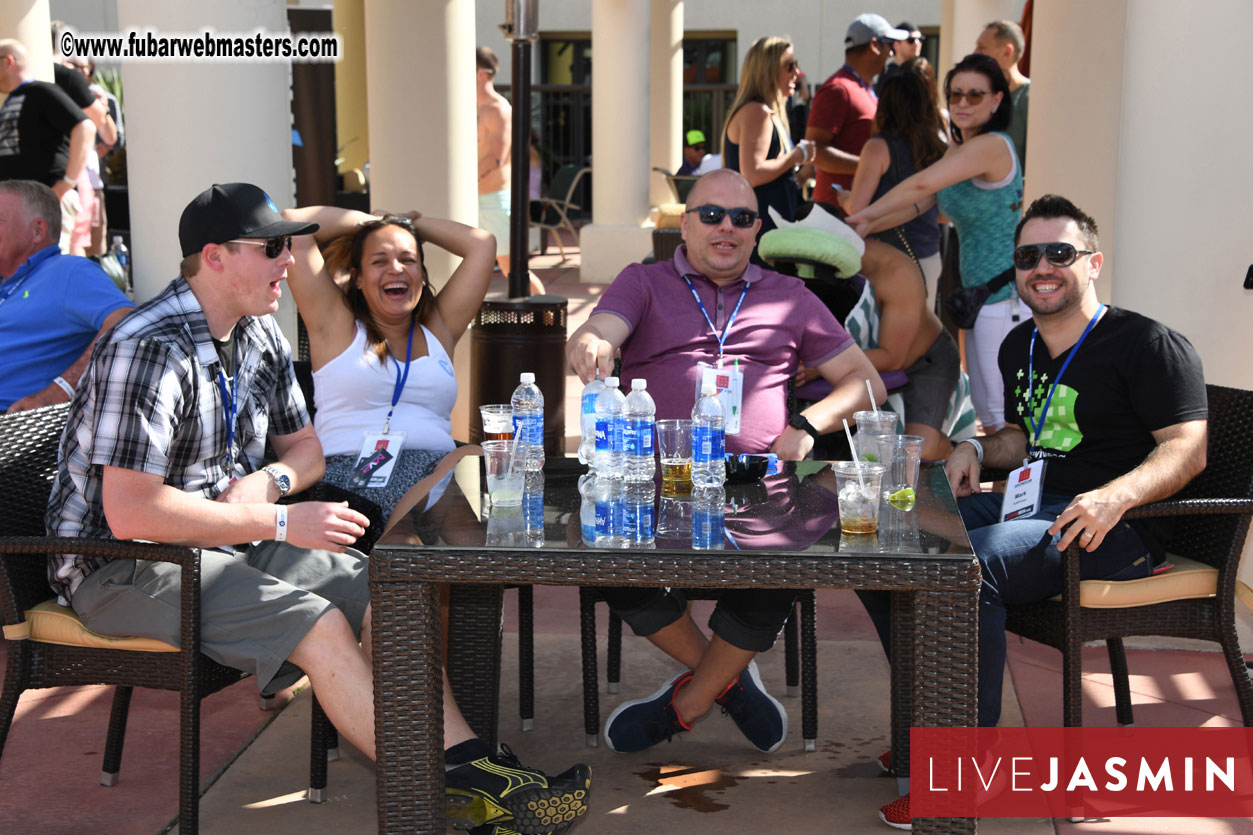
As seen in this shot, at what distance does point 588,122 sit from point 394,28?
14775 millimetres

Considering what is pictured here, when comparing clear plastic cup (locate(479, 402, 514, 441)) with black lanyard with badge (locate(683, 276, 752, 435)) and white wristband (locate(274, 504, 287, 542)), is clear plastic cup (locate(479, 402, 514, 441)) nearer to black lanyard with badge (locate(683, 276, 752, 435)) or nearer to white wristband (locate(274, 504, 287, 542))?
white wristband (locate(274, 504, 287, 542))

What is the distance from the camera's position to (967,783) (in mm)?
2373

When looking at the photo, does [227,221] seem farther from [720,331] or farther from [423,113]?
[423,113]

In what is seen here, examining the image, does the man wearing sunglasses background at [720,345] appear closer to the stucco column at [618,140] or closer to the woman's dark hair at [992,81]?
the woman's dark hair at [992,81]

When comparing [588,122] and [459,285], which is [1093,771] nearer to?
[459,285]

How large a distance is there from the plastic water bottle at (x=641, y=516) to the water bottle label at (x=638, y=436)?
72 mm

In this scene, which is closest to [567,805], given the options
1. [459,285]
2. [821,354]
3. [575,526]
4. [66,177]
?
[575,526]

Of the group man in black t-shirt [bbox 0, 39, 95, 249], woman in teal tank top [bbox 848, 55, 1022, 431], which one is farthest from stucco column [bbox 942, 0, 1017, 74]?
man in black t-shirt [bbox 0, 39, 95, 249]

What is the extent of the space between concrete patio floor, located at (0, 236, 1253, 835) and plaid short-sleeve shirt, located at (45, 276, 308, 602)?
0.60 metres

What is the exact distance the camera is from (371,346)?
3705 millimetres

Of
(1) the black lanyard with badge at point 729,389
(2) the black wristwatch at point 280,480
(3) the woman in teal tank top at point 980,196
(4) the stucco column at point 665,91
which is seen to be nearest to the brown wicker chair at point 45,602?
(2) the black wristwatch at point 280,480

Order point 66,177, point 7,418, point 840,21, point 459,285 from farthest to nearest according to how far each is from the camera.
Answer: point 840,21, point 66,177, point 459,285, point 7,418

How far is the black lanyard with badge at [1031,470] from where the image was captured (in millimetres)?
3188

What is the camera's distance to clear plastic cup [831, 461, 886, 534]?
241 centimetres
